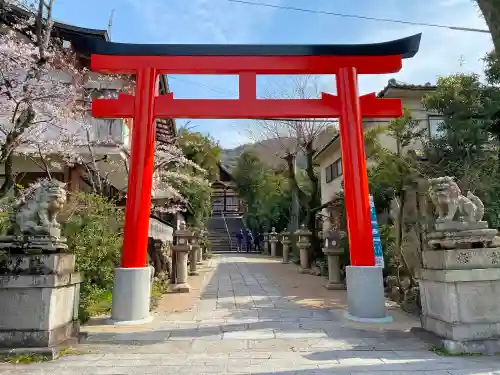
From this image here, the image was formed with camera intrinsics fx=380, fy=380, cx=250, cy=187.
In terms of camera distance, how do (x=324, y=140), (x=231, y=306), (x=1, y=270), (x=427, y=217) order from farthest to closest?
(x=324, y=140), (x=231, y=306), (x=427, y=217), (x=1, y=270)

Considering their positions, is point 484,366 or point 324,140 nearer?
point 484,366

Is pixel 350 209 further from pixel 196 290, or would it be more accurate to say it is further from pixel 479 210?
pixel 196 290

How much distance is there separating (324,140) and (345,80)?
1882cm

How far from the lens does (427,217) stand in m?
8.02

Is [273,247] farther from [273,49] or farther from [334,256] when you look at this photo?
[273,49]

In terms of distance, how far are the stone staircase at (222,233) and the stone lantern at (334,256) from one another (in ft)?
71.7

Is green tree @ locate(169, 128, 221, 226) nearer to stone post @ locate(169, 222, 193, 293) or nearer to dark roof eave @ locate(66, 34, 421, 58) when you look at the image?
stone post @ locate(169, 222, 193, 293)

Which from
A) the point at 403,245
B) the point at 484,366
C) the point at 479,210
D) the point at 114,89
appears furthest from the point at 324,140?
the point at 484,366

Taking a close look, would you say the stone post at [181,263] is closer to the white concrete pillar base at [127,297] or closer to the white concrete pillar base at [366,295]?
the white concrete pillar base at [127,297]

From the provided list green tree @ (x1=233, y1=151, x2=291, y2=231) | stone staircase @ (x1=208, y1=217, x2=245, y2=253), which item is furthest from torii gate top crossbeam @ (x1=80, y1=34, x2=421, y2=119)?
stone staircase @ (x1=208, y1=217, x2=245, y2=253)

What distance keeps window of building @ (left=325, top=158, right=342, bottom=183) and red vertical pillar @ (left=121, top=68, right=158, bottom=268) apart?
568 inches

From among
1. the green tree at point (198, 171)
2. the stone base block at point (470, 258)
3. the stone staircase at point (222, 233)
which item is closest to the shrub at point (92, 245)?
the stone base block at point (470, 258)

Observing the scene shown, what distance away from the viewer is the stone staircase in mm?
33281

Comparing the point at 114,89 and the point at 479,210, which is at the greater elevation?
the point at 114,89
